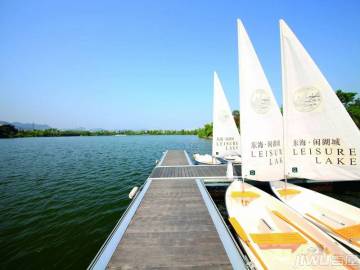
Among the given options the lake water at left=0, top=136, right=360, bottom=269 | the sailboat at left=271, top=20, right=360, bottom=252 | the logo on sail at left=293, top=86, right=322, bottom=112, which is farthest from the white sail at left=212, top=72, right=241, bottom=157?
the logo on sail at left=293, top=86, right=322, bottom=112

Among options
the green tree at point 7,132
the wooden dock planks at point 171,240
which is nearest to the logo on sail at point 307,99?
the wooden dock planks at point 171,240

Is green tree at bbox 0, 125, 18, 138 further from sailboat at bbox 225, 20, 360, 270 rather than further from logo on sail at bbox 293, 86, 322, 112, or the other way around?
logo on sail at bbox 293, 86, 322, 112

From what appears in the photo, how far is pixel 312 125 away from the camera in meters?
7.83

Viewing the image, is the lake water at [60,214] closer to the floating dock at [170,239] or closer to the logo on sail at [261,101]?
the floating dock at [170,239]

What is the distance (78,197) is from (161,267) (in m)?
11.4

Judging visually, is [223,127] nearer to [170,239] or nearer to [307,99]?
[307,99]

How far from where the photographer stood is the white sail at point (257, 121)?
892cm

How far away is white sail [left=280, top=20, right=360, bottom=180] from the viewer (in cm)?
713

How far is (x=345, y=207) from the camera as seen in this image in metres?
7.13

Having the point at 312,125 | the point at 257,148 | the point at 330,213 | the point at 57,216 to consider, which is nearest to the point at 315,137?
the point at 312,125

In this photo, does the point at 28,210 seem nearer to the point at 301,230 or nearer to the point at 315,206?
the point at 301,230

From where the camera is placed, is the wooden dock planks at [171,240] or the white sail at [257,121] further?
the white sail at [257,121]

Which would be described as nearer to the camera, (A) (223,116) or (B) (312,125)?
(B) (312,125)

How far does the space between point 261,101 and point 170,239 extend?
7.26 m
